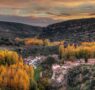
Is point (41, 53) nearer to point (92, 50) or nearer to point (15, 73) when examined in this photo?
point (92, 50)

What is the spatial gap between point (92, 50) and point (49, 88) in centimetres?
6634

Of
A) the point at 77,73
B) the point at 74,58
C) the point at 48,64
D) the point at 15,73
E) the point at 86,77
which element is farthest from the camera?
the point at 74,58

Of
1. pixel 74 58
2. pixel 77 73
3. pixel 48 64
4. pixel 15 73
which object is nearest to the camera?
pixel 77 73

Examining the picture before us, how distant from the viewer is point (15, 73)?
96750 mm

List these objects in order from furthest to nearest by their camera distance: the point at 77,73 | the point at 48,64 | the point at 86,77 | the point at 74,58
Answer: the point at 74,58, the point at 48,64, the point at 77,73, the point at 86,77

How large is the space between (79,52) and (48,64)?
96.4 feet

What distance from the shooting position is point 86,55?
147125 mm

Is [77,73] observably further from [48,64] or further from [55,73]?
[48,64]

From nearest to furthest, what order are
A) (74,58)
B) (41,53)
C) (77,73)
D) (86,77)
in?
(86,77)
(77,73)
(74,58)
(41,53)

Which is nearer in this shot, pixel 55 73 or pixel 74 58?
pixel 55 73

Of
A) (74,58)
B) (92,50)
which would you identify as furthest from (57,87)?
(92,50)

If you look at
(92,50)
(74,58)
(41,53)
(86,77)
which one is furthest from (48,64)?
(41,53)

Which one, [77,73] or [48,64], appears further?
[48,64]

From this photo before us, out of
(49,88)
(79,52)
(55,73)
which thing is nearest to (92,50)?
(79,52)
